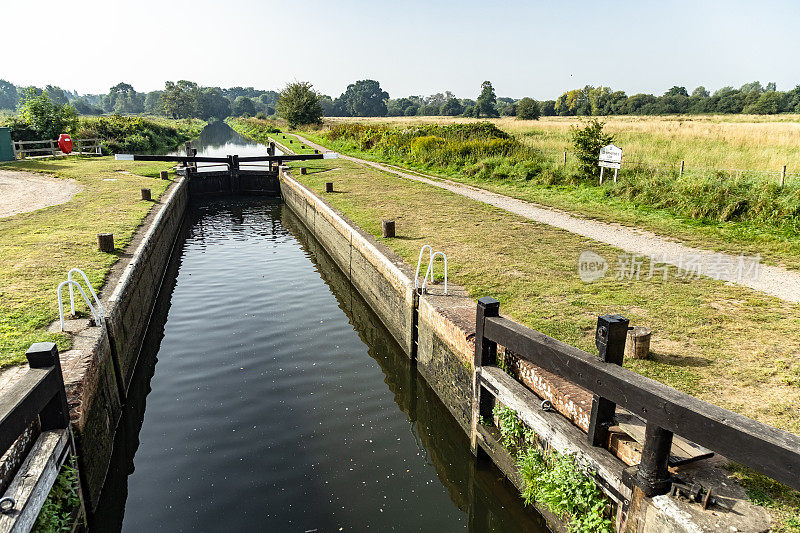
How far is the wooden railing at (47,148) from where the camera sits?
2547cm

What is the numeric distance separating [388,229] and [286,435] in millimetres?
5418

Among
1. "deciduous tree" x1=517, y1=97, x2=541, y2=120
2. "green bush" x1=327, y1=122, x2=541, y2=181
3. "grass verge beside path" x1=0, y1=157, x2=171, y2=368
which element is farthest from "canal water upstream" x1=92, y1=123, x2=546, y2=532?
"deciduous tree" x1=517, y1=97, x2=541, y2=120

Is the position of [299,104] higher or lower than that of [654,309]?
higher

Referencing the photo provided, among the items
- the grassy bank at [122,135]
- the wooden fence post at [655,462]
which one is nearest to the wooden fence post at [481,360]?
the wooden fence post at [655,462]

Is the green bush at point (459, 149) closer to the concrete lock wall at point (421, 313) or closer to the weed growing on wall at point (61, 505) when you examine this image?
the concrete lock wall at point (421, 313)

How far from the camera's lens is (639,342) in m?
5.17

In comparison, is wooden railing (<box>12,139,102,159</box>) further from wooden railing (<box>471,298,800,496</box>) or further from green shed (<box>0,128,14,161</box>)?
wooden railing (<box>471,298,800,496</box>)

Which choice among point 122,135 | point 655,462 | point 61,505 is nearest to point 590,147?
point 655,462

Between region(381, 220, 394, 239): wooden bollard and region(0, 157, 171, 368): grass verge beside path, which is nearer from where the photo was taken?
region(0, 157, 171, 368): grass verge beside path

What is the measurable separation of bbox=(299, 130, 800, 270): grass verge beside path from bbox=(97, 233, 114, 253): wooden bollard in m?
10.8

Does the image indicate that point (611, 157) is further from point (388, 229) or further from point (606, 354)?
point (606, 354)

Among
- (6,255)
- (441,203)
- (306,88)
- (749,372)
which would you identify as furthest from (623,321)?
(306,88)

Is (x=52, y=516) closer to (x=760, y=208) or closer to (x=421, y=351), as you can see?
(x=421, y=351)

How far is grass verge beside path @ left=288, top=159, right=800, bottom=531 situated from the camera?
181 inches
